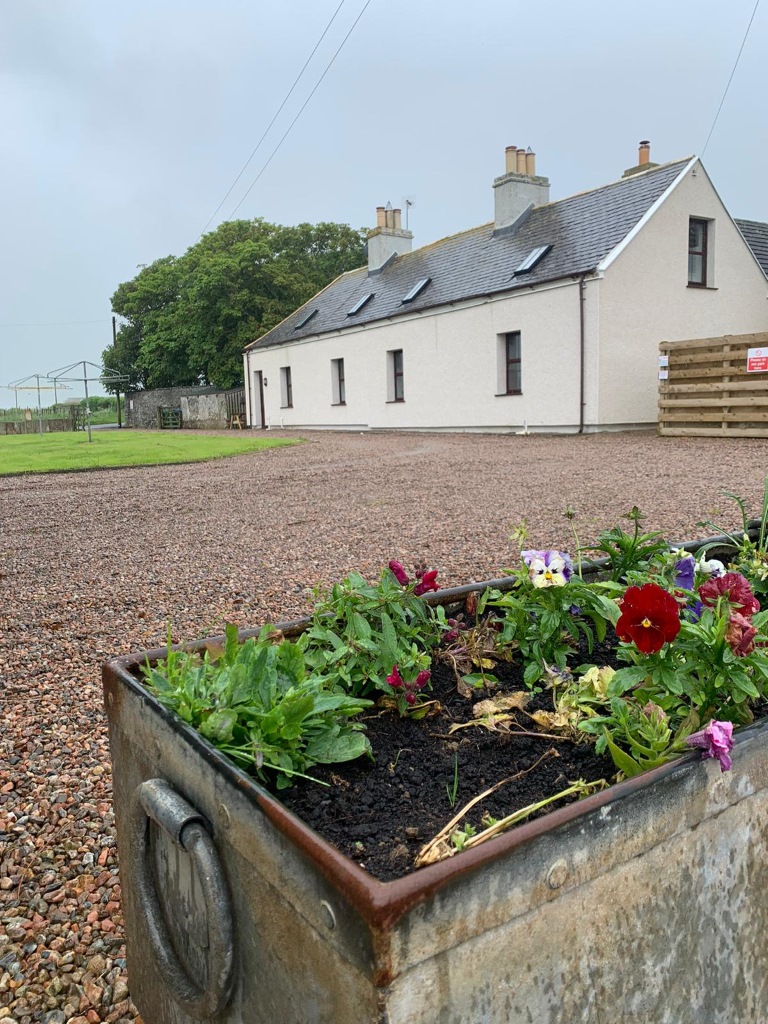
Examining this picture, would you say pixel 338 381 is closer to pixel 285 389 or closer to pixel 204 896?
pixel 285 389

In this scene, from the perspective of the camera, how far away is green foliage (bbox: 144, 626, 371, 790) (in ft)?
4.14

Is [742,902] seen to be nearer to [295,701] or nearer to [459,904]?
[459,904]

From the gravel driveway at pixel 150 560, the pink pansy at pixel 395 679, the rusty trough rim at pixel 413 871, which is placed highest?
the rusty trough rim at pixel 413 871

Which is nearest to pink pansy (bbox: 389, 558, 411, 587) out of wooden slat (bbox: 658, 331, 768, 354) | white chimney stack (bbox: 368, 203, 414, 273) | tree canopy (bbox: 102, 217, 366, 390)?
wooden slat (bbox: 658, 331, 768, 354)

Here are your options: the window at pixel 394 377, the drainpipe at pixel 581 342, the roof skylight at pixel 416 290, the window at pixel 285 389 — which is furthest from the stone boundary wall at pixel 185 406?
the drainpipe at pixel 581 342

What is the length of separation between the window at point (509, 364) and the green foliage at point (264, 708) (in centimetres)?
1710

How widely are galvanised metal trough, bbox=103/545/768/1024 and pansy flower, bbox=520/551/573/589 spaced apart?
0.58 m

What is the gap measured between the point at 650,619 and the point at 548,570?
412 mm

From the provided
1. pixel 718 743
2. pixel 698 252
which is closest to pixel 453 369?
pixel 698 252

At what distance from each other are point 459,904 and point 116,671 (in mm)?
899

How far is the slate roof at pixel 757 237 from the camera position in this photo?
62.4 ft

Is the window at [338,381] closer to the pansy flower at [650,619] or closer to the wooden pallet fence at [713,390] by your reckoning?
the wooden pallet fence at [713,390]

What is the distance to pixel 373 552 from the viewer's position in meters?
5.05

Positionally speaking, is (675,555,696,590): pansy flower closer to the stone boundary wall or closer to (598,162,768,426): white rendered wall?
(598,162,768,426): white rendered wall
